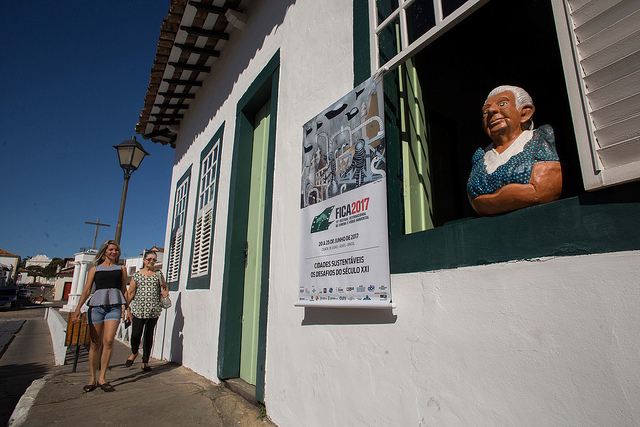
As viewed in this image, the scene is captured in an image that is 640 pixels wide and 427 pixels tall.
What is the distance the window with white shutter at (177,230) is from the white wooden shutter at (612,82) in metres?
6.57

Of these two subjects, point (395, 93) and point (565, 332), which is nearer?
point (565, 332)

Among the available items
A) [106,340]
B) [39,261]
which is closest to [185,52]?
[106,340]

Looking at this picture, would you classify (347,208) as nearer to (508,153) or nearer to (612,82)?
(508,153)

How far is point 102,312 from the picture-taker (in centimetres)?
397

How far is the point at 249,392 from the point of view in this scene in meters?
3.52

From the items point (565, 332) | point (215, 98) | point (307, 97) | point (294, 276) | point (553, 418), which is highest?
point (215, 98)

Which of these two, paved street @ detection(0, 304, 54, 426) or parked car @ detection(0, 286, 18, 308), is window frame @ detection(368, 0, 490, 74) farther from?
parked car @ detection(0, 286, 18, 308)

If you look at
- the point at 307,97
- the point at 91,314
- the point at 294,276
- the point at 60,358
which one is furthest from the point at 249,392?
the point at 60,358

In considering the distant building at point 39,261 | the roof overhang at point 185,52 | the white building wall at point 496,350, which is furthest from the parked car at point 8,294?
the distant building at point 39,261

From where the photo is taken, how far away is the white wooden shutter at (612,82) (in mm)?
1200

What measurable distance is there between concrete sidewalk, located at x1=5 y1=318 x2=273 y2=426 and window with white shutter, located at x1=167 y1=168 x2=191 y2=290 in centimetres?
266

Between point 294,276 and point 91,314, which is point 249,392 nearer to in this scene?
point 294,276

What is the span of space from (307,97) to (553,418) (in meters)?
2.66

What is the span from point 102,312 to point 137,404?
108 cm
